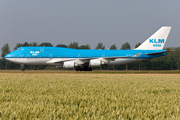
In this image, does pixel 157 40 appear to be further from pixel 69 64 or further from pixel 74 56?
pixel 69 64

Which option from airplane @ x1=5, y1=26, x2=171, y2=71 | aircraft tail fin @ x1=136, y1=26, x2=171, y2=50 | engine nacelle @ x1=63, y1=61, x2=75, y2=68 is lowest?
engine nacelle @ x1=63, y1=61, x2=75, y2=68

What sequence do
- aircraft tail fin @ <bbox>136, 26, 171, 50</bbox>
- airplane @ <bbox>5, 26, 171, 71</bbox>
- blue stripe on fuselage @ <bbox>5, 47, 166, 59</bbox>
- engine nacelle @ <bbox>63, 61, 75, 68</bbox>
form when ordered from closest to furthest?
engine nacelle @ <bbox>63, 61, 75, 68</bbox>, airplane @ <bbox>5, 26, 171, 71</bbox>, blue stripe on fuselage @ <bbox>5, 47, 166, 59</bbox>, aircraft tail fin @ <bbox>136, 26, 171, 50</bbox>

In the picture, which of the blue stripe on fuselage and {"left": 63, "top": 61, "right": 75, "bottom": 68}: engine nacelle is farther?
the blue stripe on fuselage

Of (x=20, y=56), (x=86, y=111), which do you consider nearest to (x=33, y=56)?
(x=20, y=56)

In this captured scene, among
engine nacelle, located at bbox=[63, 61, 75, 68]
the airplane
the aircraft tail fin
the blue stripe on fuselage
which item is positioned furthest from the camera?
the aircraft tail fin

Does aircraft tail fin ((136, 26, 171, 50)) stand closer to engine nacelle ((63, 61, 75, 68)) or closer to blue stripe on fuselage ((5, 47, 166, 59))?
blue stripe on fuselage ((5, 47, 166, 59))

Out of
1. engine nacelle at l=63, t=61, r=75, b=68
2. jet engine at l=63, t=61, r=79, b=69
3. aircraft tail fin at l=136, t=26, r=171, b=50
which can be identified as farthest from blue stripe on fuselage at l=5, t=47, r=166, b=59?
aircraft tail fin at l=136, t=26, r=171, b=50

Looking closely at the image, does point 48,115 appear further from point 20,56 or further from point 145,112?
point 20,56

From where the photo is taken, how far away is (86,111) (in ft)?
13.0

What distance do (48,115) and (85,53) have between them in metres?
35.7

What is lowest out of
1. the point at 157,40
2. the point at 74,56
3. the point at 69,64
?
the point at 69,64

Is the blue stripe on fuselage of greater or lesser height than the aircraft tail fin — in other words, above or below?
below

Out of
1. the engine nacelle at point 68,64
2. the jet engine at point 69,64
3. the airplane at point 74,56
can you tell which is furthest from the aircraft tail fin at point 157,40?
the engine nacelle at point 68,64

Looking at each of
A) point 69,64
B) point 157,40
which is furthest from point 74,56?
point 157,40
